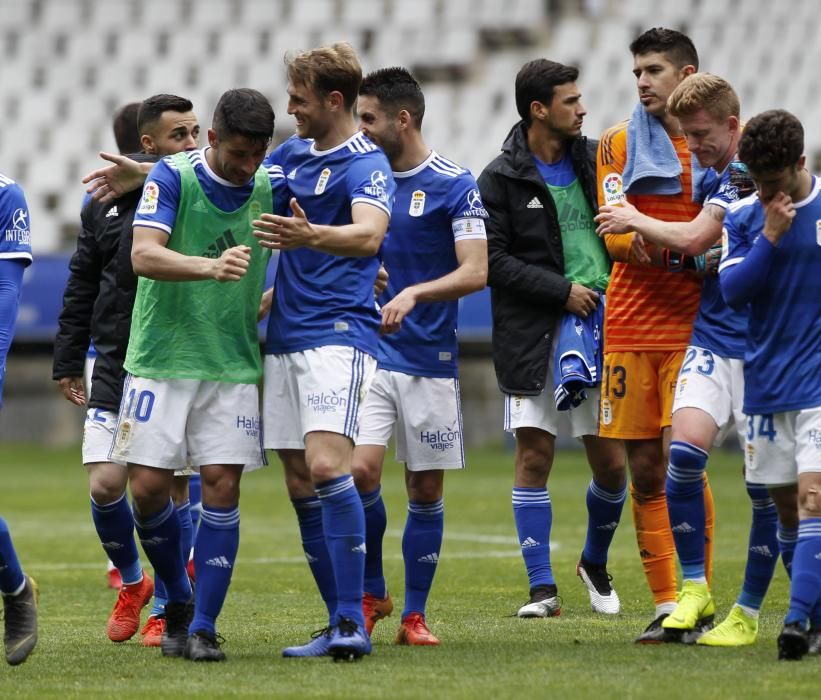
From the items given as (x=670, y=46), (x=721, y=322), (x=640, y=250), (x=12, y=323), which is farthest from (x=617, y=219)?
(x=12, y=323)

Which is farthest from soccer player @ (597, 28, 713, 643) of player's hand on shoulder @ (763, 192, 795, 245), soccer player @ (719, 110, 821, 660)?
player's hand on shoulder @ (763, 192, 795, 245)

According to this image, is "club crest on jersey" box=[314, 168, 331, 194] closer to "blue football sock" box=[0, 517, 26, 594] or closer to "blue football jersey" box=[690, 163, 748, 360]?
"blue football jersey" box=[690, 163, 748, 360]

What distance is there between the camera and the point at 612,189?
265 inches

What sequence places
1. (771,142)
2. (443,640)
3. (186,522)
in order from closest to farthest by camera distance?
1. (771,142)
2. (443,640)
3. (186,522)

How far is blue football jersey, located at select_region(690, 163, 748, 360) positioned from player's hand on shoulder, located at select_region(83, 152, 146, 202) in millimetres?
2407

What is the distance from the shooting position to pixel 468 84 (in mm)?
28094

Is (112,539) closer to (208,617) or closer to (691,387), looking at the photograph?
Answer: (208,617)

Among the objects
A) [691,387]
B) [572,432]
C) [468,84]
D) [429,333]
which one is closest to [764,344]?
[691,387]

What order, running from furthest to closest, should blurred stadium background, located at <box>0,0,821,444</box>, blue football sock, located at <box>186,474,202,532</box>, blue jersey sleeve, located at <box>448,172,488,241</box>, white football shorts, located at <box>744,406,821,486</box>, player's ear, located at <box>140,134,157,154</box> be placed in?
blurred stadium background, located at <box>0,0,821,444</box>, blue football sock, located at <box>186,474,202,532</box>, player's ear, located at <box>140,134,157,154</box>, blue jersey sleeve, located at <box>448,172,488,241</box>, white football shorts, located at <box>744,406,821,486</box>

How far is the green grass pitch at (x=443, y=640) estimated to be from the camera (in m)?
5.00

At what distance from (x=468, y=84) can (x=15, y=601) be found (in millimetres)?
23187

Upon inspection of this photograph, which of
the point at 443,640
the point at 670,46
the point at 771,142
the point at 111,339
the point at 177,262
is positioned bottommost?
the point at 443,640

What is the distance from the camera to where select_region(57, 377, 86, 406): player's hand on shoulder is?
23.3ft

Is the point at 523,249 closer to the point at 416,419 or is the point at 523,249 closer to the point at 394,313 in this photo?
the point at 416,419
